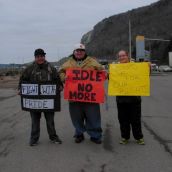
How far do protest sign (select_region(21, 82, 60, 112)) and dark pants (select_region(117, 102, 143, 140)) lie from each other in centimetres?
122

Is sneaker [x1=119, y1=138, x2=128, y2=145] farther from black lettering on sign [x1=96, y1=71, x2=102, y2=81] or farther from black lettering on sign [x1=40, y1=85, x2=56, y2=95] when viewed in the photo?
black lettering on sign [x1=40, y1=85, x2=56, y2=95]

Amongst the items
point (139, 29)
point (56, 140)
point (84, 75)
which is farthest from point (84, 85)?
point (139, 29)

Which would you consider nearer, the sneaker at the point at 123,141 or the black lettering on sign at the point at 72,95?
the sneaker at the point at 123,141

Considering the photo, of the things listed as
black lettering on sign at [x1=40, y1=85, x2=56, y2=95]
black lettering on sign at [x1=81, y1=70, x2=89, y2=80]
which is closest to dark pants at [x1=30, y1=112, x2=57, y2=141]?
black lettering on sign at [x1=40, y1=85, x2=56, y2=95]

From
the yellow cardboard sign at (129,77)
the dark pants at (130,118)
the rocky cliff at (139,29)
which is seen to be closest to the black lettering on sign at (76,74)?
the yellow cardboard sign at (129,77)

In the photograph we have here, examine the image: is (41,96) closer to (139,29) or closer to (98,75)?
(98,75)

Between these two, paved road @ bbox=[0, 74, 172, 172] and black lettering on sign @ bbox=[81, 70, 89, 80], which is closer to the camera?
paved road @ bbox=[0, 74, 172, 172]

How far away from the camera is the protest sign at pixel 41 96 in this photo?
9688 millimetres

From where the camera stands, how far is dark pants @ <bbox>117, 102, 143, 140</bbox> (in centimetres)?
954

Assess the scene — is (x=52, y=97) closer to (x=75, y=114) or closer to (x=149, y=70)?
(x=75, y=114)

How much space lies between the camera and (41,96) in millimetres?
9805

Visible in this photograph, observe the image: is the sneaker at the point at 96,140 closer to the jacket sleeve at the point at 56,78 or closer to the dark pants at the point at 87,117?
the dark pants at the point at 87,117

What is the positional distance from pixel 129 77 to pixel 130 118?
0.85 metres

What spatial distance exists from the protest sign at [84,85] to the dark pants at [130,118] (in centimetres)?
45
